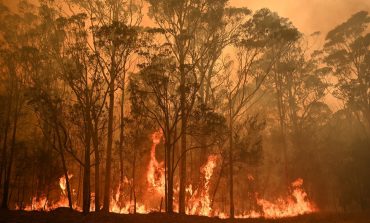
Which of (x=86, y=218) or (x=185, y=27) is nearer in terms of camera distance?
(x=86, y=218)

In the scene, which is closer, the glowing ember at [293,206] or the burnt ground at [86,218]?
the burnt ground at [86,218]

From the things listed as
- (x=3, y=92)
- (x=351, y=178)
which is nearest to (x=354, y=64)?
(x=351, y=178)

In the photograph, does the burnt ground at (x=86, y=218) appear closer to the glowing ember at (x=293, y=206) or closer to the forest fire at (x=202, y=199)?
the forest fire at (x=202, y=199)

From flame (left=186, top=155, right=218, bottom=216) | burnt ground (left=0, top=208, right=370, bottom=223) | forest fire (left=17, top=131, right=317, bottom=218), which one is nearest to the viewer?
burnt ground (left=0, top=208, right=370, bottom=223)

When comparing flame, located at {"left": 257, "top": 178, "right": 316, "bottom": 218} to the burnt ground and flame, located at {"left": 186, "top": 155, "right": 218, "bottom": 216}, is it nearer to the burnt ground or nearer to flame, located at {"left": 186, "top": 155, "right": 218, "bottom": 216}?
flame, located at {"left": 186, "top": 155, "right": 218, "bottom": 216}

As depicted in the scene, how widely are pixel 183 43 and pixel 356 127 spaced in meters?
24.8

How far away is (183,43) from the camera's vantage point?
24.0 m

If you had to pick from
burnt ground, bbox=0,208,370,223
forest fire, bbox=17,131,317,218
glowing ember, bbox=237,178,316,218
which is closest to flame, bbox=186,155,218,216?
forest fire, bbox=17,131,317,218

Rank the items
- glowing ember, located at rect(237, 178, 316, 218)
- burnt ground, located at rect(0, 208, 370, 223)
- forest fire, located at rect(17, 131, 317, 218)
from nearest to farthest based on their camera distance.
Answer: burnt ground, located at rect(0, 208, 370, 223)
forest fire, located at rect(17, 131, 317, 218)
glowing ember, located at rect(237, 178, 316, 218)

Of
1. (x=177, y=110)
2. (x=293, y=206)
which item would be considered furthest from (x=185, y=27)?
(x=293, y=206)

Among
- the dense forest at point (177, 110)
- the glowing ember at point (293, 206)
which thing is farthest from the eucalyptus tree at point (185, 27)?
the glowing ember at point (293, 206)

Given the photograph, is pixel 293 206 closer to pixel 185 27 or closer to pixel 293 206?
pixel 293 206

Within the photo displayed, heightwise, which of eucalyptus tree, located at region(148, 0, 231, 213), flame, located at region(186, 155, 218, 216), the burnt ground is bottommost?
the burnt ground

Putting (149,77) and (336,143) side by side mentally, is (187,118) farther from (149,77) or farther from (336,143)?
(336,143)
